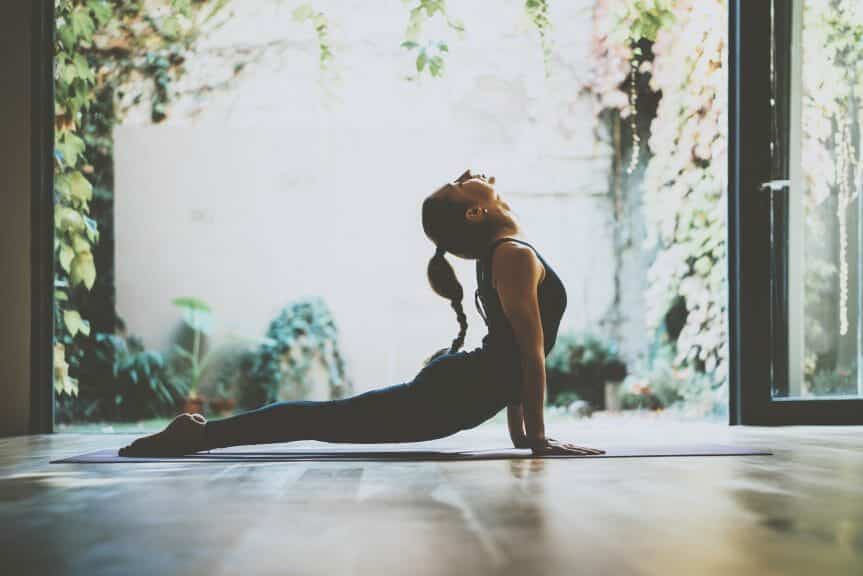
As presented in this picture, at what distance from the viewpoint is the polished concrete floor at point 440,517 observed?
2.89ft

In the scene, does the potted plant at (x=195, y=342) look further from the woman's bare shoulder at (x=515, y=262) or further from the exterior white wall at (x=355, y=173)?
the woman's bare shoulder at (x=515, y=262)

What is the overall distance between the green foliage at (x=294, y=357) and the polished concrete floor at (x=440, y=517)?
2.93 m

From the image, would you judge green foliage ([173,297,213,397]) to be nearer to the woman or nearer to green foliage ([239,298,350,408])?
green foliage ([239,298,350,408])

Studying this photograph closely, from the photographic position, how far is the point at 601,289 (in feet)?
17.1

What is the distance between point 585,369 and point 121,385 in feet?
9.63

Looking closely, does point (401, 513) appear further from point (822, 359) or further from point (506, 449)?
point (822, 359)

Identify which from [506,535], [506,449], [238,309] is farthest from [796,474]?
[238,309]

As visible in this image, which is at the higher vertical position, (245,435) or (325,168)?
(325,168)

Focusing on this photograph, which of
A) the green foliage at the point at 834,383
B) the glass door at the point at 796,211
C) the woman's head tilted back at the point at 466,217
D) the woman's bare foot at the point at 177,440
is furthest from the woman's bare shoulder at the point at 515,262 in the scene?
the green foliage at the point at 834,383

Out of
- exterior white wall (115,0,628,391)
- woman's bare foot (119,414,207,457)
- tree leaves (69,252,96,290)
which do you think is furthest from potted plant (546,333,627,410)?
woman's bare foot (119,414,207,457)

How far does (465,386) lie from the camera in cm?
184

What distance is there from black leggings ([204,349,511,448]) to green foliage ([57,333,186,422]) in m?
3.09

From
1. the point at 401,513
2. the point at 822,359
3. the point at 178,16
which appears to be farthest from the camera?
the point at 178,16

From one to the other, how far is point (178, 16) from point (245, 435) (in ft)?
12.0
